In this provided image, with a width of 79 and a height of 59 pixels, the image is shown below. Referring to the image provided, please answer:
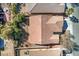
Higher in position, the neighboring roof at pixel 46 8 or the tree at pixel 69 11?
the neighboring roof at pixel 46 8

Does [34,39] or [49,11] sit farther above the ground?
[49,11]

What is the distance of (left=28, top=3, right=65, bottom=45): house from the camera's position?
138 centimetres

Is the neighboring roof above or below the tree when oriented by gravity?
above

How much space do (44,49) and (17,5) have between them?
1.14 feet

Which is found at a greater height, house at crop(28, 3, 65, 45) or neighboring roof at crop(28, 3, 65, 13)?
neighboring roof at crop(28, 3, 65, 13)

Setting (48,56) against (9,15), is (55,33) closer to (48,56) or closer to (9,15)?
(48,56)

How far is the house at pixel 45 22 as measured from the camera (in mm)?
1384

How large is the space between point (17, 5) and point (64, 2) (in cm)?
32

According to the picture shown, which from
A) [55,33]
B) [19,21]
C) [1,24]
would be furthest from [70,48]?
[1,24]

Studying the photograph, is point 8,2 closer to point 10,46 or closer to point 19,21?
point 19,21

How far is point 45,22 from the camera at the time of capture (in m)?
1.39

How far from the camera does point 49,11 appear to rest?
4.57 feet

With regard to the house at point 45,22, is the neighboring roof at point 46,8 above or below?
above

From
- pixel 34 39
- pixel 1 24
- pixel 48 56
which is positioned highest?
pixel 1 24
